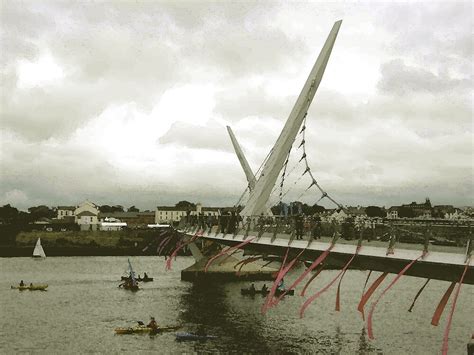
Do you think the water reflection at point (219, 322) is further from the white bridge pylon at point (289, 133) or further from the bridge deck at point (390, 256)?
the white bridge pylon at point (289, 133)

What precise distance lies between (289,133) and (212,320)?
18571 mm

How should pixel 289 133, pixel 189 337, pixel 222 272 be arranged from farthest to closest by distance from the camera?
pixel 222 272 → pixel 289 133 → pixel 189 337

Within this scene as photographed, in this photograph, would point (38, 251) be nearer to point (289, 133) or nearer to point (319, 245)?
point (289, 133)

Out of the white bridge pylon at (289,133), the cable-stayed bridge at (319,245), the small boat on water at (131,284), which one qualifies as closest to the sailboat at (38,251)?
the small boat on water at (131,284)

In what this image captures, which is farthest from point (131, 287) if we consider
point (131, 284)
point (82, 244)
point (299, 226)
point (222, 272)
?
point (82, 244)

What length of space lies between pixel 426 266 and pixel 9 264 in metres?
103

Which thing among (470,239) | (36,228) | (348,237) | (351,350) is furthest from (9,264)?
(470,239)

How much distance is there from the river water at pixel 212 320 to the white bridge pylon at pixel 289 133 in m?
10.2

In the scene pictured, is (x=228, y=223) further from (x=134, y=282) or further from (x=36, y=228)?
(x=36, y=228)

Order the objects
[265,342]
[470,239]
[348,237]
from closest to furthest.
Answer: [470,239], [348,237], [265,342]

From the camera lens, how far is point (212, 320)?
53812mm

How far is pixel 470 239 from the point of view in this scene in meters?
22.5

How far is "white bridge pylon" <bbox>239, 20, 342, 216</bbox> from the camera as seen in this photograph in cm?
6050

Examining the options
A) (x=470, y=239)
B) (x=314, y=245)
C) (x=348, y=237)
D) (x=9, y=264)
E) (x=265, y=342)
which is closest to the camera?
(x=470, y=239)
